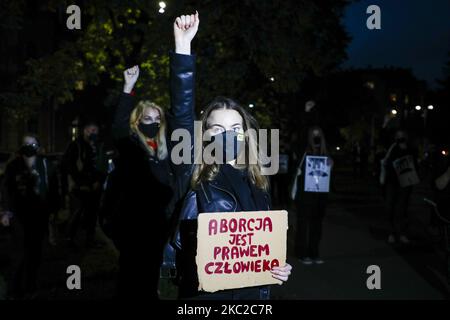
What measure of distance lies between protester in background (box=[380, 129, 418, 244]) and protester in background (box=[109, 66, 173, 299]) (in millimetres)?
6291

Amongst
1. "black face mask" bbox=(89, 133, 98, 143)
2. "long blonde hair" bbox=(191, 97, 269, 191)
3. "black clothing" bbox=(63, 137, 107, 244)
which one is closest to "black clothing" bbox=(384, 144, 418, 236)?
"black clothing" bbox=(63, 137, 107, 244)

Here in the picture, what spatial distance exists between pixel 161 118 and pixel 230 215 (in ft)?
6.23

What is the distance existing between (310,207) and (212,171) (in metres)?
5.54

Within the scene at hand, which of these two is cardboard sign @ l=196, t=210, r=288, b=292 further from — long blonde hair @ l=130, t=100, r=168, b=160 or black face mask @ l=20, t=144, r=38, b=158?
black face mask @ l=20, t=144, r=38, b=158

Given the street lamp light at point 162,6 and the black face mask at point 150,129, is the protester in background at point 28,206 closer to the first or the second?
the black face mask at point 150,129

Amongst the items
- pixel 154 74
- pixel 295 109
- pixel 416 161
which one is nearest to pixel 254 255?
pixel 416 161

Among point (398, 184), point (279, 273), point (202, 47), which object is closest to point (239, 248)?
point (279, 273)

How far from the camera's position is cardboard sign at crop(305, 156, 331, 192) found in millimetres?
8078

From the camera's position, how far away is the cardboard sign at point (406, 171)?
9.52 meters

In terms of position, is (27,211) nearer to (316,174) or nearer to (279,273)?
(316,174)

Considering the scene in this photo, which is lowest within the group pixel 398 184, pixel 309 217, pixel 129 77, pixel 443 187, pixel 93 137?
pixel 309 217

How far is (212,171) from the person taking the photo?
9.20 feet
